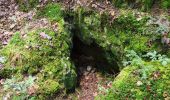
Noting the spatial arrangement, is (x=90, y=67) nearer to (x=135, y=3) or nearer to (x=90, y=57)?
(x=90, y=57)

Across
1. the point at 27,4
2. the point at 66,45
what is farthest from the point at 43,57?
the point at 27,4

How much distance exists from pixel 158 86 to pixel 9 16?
4.15 meters

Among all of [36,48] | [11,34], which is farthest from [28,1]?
[36,48]

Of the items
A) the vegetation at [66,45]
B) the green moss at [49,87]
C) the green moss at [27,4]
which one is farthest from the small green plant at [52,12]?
the green moss at [49,87]

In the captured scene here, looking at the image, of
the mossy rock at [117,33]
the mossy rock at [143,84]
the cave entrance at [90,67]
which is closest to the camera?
the mossy rock at [143,84]

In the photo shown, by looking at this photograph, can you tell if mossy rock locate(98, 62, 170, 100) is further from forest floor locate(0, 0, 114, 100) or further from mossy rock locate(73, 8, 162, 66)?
forest floor locate(0, 0, 114, 100)

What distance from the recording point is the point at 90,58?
685 centimetres

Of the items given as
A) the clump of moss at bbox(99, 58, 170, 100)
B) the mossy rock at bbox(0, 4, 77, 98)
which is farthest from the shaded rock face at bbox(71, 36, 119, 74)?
the clump of moss at bbox(99, 58, 170, 100)

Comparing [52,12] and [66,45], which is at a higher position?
[52,12]

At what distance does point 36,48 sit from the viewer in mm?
5902

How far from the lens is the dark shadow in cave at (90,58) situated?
6.52 m

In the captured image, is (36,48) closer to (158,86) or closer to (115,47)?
(115,47)

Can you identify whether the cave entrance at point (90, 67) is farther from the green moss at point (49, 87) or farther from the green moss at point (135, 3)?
the green moss at point (135, 3)

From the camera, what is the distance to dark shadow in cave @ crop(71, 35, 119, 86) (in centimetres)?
652
